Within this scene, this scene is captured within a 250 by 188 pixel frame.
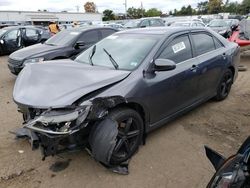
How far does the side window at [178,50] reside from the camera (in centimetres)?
423

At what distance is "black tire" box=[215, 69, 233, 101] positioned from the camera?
5658 mm

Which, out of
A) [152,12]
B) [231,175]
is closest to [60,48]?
[231,175]

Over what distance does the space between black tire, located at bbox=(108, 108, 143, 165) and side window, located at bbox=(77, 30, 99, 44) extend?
17.8 feet

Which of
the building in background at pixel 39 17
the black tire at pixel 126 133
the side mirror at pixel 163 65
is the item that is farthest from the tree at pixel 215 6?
the black tire at pixel 126 133

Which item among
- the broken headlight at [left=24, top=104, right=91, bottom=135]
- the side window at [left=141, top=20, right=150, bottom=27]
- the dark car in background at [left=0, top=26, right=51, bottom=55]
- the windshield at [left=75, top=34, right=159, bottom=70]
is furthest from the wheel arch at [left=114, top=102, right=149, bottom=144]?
the side window at [left=141, top=20, right=150, bottom=27]

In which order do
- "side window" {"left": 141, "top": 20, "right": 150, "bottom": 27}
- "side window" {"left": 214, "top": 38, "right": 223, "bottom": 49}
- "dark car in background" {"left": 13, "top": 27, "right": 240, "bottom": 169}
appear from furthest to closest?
"side window" {"left": 141, "top": 20, "right": 150, "bottom": 27} < "side window" {"left": 214, "top": 38, "right": 223, "bottom": 49} < "dark car in background" {"left": 13, "top": 27, "right": 240, "bottom": 169}

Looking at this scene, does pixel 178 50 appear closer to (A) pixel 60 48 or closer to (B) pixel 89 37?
(A) pixel 60 48

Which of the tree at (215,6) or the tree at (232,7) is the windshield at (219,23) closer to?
the tree at (232,7)

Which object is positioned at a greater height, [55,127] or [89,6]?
[89,6]

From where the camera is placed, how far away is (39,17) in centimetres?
6394

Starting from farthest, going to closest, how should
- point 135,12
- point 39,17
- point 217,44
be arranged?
point 135,12 < point 39,17 < point 217,44

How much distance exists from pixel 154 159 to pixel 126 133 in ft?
1.81

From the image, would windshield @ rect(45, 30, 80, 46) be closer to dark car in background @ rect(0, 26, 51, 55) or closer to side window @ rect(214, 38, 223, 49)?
side window @ rect(214, 38, 223, 49)

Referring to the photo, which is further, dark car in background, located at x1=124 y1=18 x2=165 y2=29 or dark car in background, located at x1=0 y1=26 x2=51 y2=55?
dark car in background, located at x1=124 y1=18 x2=165 y2=29
